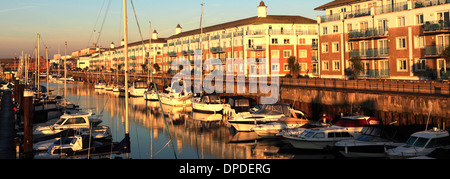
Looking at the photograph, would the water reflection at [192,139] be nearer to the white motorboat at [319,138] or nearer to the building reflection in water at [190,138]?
the building reflection in water at [190,138]

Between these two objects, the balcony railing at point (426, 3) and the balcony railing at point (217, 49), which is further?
the balcony railing at point (217, 49)

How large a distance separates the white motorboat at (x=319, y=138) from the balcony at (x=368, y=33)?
30.4 m

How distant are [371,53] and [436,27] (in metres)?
11.1

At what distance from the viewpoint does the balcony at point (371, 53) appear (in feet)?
186

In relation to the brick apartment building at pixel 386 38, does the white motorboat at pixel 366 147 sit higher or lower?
lower

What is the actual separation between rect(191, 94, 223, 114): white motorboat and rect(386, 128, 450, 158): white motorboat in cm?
3239

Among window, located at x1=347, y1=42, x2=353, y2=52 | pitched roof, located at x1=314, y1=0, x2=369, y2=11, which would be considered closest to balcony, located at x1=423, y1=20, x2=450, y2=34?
window, located at x1=347, y1=42, x2=353, y2=52

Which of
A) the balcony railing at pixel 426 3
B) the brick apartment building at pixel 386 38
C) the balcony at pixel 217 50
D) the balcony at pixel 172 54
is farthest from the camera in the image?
the balcony at pixel 172 54

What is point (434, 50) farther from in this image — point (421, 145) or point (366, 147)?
point (421, 145)

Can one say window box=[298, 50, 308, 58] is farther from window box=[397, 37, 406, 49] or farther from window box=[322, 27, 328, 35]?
window box=[397, 37, 406, 49]

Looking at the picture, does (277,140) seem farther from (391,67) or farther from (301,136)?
(391,67)

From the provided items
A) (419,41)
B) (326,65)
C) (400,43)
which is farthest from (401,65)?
(326,65)

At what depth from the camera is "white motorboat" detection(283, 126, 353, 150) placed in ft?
99.5

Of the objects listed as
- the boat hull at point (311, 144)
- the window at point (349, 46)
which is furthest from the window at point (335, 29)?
the boat hull at point (311, 144)
